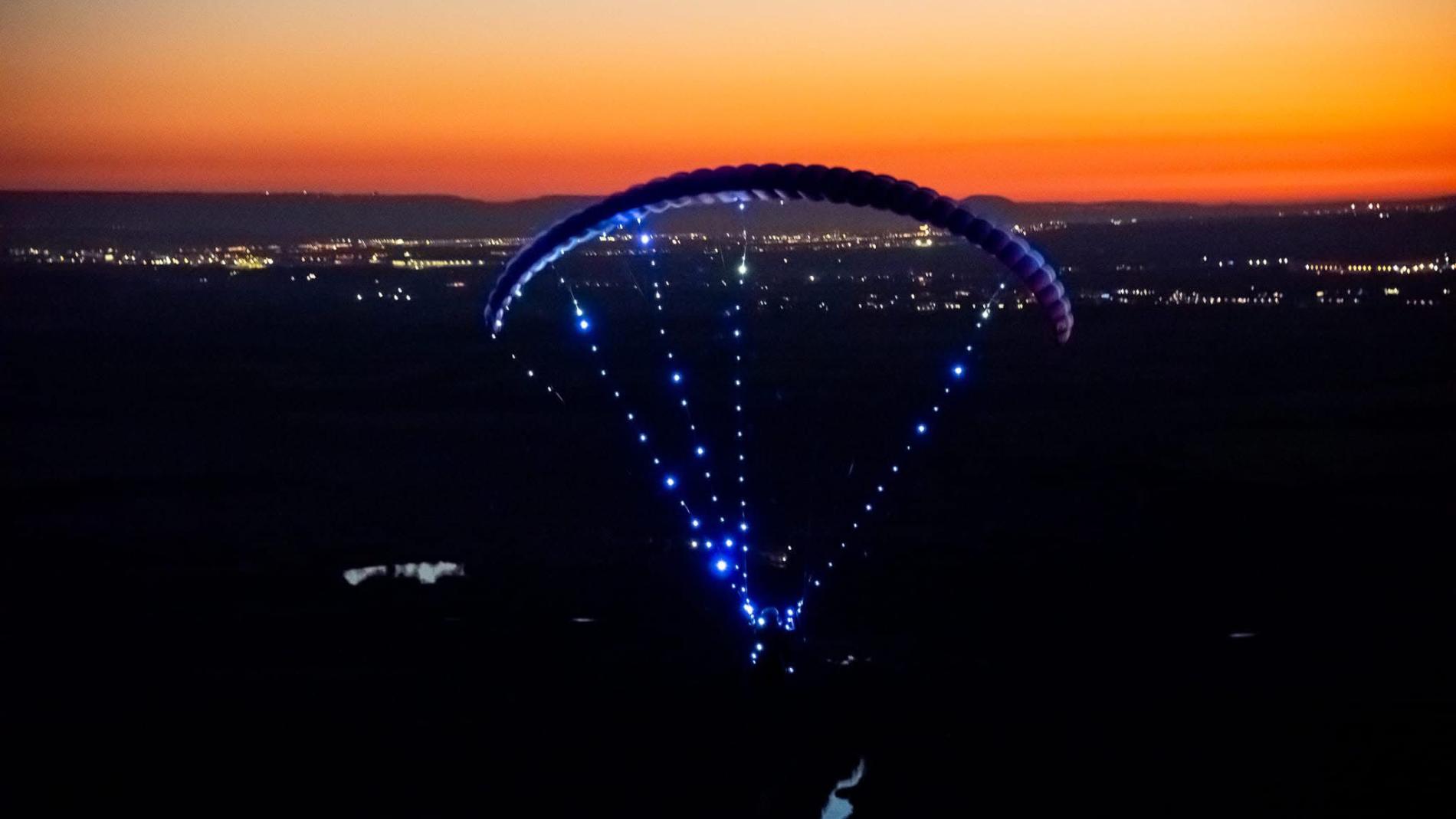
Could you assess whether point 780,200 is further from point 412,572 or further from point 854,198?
point 412,572

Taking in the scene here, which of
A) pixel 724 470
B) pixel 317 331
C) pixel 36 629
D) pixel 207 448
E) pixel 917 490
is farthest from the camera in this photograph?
pixel 317 331

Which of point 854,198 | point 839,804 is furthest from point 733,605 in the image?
point 854,198

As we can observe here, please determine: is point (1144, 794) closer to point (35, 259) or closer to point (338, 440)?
point (338, 440)

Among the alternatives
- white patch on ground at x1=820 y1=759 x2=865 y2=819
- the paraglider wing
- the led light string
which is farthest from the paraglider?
white patch on ground at x1=820 y1=759 x2=865 y2=819

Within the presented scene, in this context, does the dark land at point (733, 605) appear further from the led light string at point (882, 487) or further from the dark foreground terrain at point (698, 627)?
the led light string at point (882, 487)

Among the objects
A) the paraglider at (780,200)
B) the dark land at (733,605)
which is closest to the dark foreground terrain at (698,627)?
the dark land at (733,605)

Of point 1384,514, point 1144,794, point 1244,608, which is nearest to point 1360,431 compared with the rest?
point 1384,514
